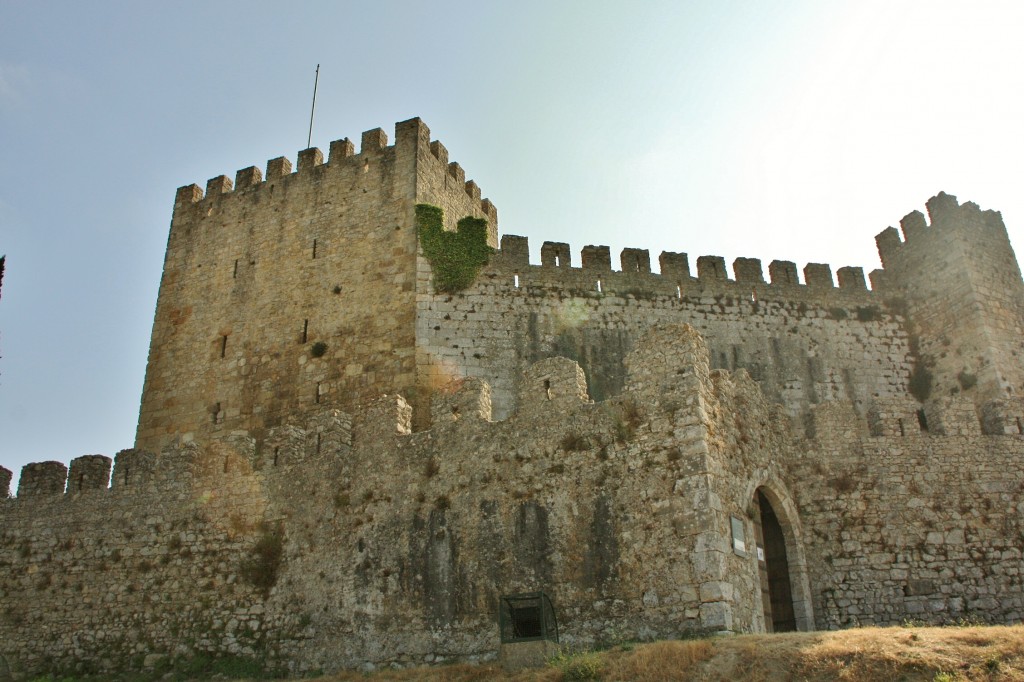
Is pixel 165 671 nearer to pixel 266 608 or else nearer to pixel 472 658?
pixel 266 608

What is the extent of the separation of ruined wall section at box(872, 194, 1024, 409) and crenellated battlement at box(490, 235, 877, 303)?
1426 millimetres

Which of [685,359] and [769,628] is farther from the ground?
[685,359]

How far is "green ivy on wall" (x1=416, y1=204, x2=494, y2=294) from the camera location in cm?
2414

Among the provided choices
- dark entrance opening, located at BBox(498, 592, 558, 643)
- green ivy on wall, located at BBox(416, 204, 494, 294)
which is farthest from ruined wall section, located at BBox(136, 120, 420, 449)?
dark entrance opening, located at BBox(498, 592, 558, 643)

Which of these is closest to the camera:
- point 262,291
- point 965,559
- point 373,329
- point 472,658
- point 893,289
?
point 472,658

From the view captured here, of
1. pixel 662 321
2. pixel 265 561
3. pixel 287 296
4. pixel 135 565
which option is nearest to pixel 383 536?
pixel 265 561

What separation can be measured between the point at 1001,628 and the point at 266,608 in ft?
37.1

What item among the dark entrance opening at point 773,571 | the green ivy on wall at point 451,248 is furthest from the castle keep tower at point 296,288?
the dark entrance opening at point 773,571

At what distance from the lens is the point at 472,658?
13586 mm

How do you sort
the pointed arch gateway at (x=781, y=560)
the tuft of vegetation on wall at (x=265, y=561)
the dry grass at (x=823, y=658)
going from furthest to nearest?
the tuft of vegetation on wall at (x=265, y=561) < the pointed arch gateway at (x=781, y=560) < the dry grass at (x=823, y=658)

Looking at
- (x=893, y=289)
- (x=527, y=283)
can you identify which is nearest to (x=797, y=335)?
(x=893, y=289)

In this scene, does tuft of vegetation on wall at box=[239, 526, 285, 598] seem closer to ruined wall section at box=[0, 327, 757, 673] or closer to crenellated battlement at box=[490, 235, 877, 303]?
ruined wall section at box=[0, 327, 757, 673]

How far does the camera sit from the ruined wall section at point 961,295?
80.7 feet

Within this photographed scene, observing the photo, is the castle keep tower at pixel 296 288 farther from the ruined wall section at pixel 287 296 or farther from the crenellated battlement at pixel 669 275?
the crenellated battlement at pixel 669 275
